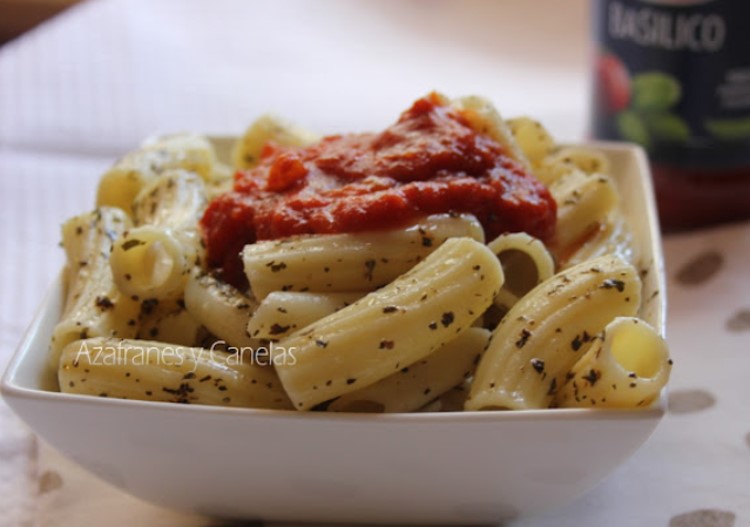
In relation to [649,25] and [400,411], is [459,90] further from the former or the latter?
[400,411]

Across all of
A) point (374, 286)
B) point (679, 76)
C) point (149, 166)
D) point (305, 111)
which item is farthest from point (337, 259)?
A: point (305, 111)

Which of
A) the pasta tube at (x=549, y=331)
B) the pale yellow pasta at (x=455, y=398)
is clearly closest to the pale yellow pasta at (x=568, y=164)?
the pasta tube at (x=549, y=331)

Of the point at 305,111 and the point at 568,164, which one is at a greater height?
the point at 568,164

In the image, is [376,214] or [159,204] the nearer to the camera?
[376,214]

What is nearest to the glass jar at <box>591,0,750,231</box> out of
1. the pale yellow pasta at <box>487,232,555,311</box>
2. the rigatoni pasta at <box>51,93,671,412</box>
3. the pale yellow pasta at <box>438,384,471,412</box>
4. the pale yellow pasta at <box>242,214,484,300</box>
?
the rigatoni pasta at <box>51,93,671,412</box>

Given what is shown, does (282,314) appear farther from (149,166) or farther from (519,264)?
(149,166)

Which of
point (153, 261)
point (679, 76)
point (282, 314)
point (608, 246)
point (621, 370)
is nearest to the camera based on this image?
point (621, 370)

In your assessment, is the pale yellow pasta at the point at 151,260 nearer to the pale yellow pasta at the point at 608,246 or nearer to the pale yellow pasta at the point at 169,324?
the pale yellow pasta at the point at 169,324

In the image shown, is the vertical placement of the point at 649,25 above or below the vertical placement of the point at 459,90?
above

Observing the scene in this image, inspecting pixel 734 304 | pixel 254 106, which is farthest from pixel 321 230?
pixel 254 106
